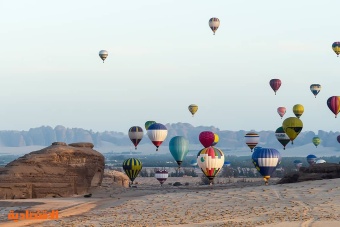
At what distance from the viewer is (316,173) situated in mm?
39719

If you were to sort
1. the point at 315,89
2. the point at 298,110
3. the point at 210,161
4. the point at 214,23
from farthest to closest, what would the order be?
the point at 298,110
the point at 315,89
the point at 214,23
the point at 210,161

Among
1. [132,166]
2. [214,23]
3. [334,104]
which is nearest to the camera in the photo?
[132,166]

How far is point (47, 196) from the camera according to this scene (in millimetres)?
39000

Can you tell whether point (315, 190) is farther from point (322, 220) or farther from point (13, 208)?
point (13, 208)

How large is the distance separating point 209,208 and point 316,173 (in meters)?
12.4

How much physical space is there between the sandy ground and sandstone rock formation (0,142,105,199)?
1.86 metres

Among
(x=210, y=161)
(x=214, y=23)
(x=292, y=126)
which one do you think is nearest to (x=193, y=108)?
(x=214, y=23)

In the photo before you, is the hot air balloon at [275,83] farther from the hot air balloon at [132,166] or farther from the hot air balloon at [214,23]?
the hot air balloon at [132,166]

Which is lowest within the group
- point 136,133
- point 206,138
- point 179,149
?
point 179,149

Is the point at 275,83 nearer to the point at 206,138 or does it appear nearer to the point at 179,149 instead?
the point at 206,138

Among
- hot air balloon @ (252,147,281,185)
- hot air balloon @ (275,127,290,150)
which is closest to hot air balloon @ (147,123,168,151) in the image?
hot air balloon @ (275,127,290,150)

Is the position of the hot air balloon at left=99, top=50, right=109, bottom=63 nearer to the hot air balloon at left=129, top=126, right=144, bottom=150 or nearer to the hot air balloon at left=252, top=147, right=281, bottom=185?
the hot air balloon at left=129, top=126, right=144, bottom=150

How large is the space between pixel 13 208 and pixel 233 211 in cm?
1176

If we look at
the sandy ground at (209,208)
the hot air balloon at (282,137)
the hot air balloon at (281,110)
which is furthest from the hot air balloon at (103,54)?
the sandy ground at (209,208)
